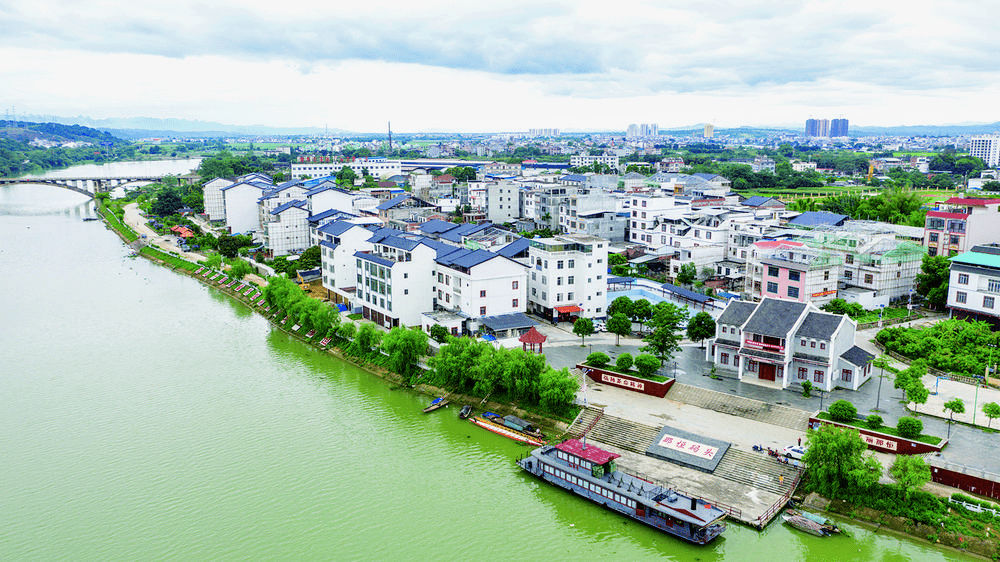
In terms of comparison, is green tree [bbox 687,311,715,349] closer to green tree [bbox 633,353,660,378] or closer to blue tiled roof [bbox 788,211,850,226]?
green tree [bbox 633,353,660,378]

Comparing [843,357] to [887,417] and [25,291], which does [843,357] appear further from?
[25,291]

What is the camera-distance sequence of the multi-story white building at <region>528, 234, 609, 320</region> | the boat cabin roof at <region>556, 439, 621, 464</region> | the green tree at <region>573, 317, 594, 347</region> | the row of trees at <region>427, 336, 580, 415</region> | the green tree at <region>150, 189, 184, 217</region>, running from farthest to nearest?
the green tree at <region>150, 189, 184, 217</region> → the multi-story white building at <region>528, 234, 609, 320</region> → the green tree at <region>573, 317, 594, 347</region> → the row of trees at <region>427, 336, 580, 415</region> → the boat cabin roof at <region>556, 439, 621, 464</region>

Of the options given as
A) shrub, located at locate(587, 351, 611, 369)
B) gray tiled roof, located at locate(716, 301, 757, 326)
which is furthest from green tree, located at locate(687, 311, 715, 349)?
shrub, located at locate(587, 351, 611, 369)

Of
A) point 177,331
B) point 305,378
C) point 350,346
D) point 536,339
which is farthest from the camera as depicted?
point 177,331

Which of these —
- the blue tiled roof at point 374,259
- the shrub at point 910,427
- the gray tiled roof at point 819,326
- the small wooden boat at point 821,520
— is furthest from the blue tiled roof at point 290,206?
the shrub at point 910,427

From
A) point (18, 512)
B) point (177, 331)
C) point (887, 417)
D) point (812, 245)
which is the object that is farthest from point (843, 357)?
point (177, 331)

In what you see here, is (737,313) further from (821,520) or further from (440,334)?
(440,334)

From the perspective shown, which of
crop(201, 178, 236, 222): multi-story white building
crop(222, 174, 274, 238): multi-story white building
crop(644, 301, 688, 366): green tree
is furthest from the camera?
crop(201, 178, 236, 222): multi-story white building
